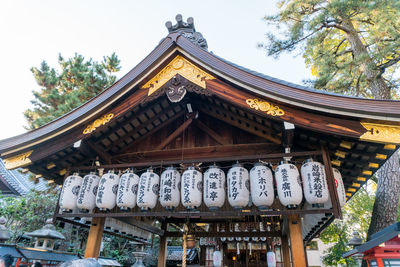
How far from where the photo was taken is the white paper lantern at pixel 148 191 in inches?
181

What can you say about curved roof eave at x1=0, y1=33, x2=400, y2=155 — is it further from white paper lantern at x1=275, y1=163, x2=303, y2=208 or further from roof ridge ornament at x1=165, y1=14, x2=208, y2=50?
roof ridge ornament at x1=165, y1=14, x2=208, y2=50

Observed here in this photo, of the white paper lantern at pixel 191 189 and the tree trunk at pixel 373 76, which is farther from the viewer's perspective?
the tree trunk at pixel 373 76

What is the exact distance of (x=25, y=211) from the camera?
424 inches

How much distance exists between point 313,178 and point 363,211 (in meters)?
16.7

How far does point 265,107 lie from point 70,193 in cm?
454

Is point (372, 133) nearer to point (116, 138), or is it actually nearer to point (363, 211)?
point (116, 138)

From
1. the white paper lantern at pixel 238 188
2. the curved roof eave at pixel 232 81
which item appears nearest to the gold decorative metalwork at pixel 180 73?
the curved roof eave at pixel 232 81

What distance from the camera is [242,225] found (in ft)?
28.8

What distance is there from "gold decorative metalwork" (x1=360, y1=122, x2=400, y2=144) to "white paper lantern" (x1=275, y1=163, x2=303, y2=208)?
1.21 m

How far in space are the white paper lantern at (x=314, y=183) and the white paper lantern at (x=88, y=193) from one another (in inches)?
170

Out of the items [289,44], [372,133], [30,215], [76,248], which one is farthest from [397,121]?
[76,248]

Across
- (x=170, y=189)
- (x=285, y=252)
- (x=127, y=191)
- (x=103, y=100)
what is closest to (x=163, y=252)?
(x=285, y=252)

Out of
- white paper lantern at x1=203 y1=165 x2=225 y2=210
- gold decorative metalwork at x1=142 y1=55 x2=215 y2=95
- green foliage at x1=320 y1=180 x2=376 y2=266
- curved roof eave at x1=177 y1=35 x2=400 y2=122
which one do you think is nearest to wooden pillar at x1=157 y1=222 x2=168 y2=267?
white paper lantern at x1=203 y1=165 x2=225 y2=210

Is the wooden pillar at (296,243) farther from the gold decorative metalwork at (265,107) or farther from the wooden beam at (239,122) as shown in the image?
the gold decorative metalwork at (265,107)
